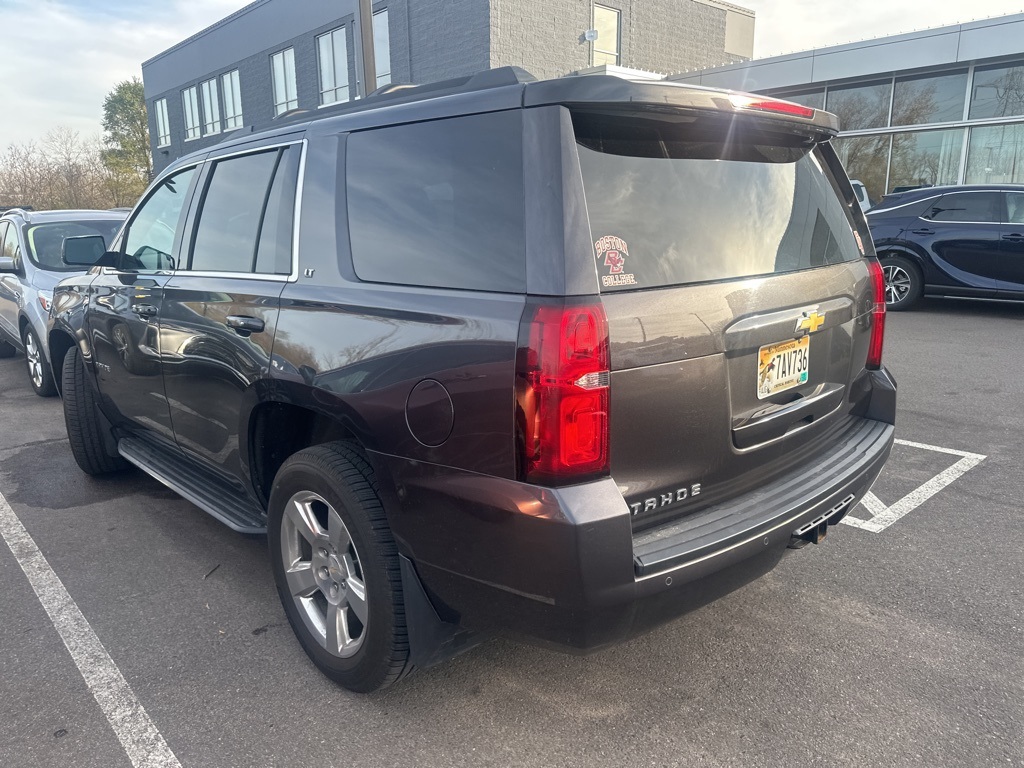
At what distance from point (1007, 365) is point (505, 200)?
22.6 ft

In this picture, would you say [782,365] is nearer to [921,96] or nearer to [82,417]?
[82,417]

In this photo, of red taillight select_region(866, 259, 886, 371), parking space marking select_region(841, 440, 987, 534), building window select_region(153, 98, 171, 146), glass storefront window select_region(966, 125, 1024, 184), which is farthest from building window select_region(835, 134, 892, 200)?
building window select_region(153, 98, 171, 146)

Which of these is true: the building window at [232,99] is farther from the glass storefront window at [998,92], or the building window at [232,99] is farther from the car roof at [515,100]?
the car roof at [515,100]

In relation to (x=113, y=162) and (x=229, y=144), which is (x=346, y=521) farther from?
(x=113, y=162)

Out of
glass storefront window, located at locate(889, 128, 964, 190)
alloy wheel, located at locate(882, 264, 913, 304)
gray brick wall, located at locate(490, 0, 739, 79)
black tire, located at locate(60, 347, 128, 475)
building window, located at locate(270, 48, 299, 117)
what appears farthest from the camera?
building window, located at locate(270, 48, 299, 117)

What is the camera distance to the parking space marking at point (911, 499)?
394 cm

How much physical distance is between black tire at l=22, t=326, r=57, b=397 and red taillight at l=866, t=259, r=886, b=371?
6.52 m

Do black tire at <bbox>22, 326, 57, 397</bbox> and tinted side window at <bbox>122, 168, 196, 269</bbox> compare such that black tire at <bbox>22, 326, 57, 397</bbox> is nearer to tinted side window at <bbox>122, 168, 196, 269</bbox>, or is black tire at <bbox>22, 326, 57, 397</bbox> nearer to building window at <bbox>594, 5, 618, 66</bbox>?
tinted side window at <bbox>122, 168, 196, 269</bbox>

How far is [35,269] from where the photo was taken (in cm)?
696

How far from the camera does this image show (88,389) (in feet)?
15.2

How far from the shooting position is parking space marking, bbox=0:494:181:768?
2.42m

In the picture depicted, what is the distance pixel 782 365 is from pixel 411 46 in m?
23.0

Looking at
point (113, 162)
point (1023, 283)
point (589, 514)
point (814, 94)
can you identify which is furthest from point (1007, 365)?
point (113, 162)

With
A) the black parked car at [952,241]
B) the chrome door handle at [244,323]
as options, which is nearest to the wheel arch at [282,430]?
the chrome door handle at [244,323]
